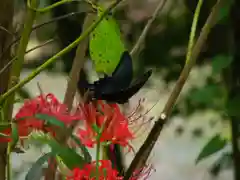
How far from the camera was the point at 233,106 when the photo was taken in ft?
2.51

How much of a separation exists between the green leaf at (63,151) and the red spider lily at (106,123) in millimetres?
18

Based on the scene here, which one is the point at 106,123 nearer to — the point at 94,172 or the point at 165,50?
the point at 94,172

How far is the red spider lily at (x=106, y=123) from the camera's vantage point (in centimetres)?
32

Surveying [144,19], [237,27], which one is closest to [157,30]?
[144,19]

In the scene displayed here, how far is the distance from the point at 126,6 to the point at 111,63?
0.64 m

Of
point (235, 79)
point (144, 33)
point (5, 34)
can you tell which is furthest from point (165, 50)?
point (5, 34)

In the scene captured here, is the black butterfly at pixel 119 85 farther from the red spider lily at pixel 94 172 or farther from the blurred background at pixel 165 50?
the blurred background at pixel 165 50

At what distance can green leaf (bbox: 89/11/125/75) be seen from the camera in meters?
0.33

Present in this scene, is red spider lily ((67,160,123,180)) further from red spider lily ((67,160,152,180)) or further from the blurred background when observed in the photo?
the blurred background

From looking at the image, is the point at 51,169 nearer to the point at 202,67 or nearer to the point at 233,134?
the point at 233,134

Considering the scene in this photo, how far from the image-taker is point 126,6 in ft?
3.12

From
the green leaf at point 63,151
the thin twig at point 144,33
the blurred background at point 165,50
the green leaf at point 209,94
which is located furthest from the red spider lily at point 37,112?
the green leaf at point 209,94

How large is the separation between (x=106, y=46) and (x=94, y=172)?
0.07m

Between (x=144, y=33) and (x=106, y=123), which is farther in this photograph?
(x=144, y=33)
